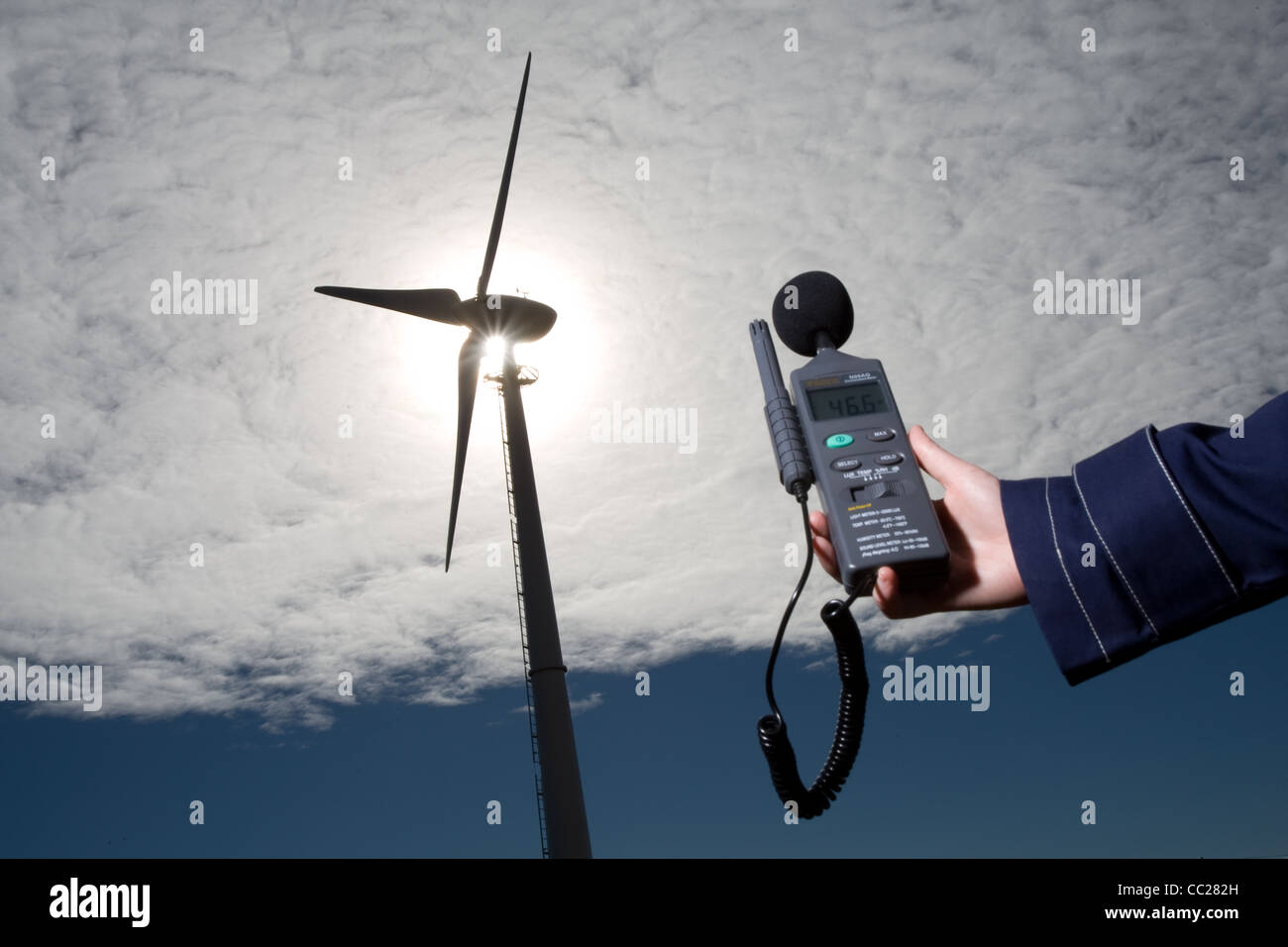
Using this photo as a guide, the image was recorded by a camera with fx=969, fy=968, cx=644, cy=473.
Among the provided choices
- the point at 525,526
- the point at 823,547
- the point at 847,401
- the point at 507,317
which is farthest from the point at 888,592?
the point at 507,317

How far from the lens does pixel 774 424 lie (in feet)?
12.2

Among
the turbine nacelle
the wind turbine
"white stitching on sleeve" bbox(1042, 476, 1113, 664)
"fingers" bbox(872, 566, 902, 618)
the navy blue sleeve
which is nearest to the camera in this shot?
the navy blue sleeve

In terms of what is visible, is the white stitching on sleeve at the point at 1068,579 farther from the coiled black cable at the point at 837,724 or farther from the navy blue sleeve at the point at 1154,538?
the coiled black cable at the point at 837,724

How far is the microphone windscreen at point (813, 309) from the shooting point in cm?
415

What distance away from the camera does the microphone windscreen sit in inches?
163

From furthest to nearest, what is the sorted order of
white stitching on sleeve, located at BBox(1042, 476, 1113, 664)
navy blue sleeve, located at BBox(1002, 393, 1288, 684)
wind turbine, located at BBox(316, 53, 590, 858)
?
wind turbine, located at BBox(316, 53, 590, 858) → white stitching on sleeve, located at BBox(1042, 476, 1113, 664) → navy blue sleeve, located at BBox(1002, 393, 1288, 684)

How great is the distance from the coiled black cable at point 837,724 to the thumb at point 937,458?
2.83ft

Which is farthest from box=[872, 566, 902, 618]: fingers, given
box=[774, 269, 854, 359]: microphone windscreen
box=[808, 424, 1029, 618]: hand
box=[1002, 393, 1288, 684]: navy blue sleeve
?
box=[774, 269, 854, 359]: microphone windscreen

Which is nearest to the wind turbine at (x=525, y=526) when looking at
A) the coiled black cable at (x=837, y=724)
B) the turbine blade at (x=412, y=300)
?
the turbine blade at (x=412, y=300)

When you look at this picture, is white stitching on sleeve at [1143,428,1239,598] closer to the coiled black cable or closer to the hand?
the hand

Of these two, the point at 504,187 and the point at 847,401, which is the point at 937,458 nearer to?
the point at 847,401

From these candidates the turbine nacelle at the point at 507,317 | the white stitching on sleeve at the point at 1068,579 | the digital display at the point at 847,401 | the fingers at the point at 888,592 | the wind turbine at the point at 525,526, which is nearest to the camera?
the white stitching on sleeve at the point at 1068,579

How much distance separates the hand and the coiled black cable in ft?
0.66

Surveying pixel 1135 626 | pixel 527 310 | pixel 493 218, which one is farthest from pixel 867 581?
pixel 527 310
